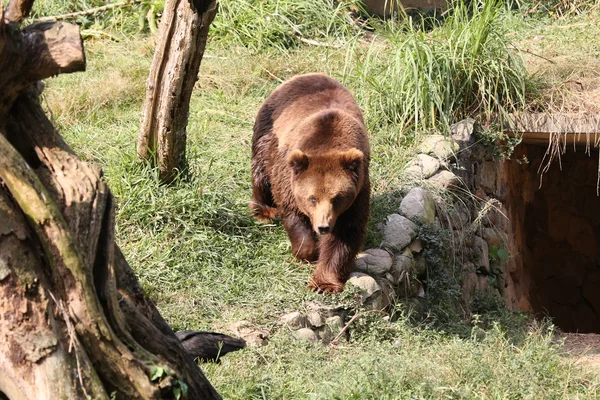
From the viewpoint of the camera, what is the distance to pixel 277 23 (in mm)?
11203

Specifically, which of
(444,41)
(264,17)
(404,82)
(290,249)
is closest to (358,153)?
(290,249)

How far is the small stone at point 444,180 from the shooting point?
8508 mm

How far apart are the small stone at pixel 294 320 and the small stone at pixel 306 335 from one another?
0.04 metres

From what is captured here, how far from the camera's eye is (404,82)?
9070mm

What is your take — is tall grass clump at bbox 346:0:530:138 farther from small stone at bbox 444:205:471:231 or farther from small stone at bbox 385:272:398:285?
small stone at bbox 385:272:398:285

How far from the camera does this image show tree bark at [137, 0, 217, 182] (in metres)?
6.30

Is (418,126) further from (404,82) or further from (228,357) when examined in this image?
(228,357)

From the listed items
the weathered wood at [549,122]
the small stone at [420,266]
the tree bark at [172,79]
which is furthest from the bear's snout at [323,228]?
the weathered wood at [549,122]

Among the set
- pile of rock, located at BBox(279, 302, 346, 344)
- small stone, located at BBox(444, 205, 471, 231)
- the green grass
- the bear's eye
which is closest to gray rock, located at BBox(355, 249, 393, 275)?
the green grass

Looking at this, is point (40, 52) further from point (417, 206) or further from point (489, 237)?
point (489, 237)

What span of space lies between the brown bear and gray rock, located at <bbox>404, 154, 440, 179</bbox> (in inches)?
58.2

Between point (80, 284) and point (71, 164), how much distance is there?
0.51 meters

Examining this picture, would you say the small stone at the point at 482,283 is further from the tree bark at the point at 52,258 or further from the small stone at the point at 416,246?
the tree bark at the point at 52,258

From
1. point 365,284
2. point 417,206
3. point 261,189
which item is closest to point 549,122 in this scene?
point 417,206
